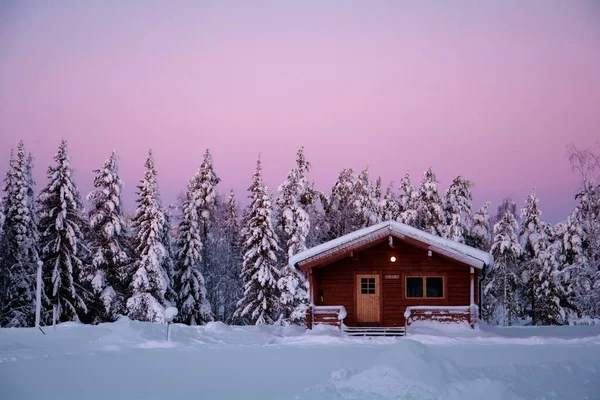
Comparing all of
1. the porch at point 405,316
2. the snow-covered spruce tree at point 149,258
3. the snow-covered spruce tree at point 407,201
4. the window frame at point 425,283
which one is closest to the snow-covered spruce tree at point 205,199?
the snow-covered spruce tree at point 149,258

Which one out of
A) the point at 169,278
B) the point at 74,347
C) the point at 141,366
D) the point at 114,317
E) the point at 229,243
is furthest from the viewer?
the point at 229,243

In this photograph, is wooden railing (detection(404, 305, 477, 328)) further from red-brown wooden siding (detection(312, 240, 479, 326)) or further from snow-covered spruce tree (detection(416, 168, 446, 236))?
snow-covered spruce tree (detection(416, 168, 446, 236))

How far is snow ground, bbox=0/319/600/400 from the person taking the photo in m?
11.1

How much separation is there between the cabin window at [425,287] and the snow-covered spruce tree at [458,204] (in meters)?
18.3

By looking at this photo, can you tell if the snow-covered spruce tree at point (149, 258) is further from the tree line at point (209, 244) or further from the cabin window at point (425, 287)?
the cabin window at point (425, 287)

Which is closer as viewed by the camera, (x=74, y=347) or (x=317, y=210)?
(x=74, y=347)

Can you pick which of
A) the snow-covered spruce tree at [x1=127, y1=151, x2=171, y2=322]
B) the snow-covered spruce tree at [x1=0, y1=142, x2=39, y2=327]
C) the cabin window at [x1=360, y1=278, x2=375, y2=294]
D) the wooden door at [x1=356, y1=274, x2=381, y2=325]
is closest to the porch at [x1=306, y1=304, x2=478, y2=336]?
the wooden door at [x1=356, y1=274, x2=381, y2=325]

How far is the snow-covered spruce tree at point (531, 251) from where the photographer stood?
38875 mm

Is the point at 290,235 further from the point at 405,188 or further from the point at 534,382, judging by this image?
the point at 534,382

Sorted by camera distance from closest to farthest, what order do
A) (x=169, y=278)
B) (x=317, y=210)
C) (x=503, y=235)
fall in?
(x=169, y=278) < (x=503, y=235) < (x=317, y=210)

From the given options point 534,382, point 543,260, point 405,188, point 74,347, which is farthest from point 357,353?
point 405,188

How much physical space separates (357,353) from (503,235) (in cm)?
2567

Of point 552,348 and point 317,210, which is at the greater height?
point 317,210

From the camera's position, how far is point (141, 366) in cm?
1404
